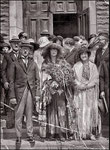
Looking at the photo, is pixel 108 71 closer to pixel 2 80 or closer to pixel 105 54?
pixel 105 54

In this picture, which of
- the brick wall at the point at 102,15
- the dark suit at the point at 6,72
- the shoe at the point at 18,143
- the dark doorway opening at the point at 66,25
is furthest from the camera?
the dark doorway opening at the point at 66,25

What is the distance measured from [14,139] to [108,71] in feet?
8.75

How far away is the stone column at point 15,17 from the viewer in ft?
48.8

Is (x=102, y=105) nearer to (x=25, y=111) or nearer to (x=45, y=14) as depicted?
(x=25, y=111)

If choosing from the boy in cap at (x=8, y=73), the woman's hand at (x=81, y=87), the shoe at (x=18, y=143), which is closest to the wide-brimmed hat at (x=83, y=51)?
the woman's hand at (x=81, y=87)

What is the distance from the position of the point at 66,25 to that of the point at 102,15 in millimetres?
5475

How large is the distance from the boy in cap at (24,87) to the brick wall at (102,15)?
639 centimetres

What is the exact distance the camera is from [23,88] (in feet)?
30.3

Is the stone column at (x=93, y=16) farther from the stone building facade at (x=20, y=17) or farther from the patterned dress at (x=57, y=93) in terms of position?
the patterned dress at (x=57, y=93)

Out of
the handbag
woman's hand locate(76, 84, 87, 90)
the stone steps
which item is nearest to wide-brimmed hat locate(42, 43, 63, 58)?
woman's hand locate(76, 84, 87, 90)

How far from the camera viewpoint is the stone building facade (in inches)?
588

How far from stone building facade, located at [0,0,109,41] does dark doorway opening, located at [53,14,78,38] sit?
184 inches

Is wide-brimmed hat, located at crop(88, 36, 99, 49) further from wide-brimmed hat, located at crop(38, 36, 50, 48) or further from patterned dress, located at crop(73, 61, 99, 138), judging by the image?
wide-brimmed hat, located at crop(38, 36, 50, 48)

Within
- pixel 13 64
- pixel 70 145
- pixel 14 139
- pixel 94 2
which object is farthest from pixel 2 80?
pixel 94 2
